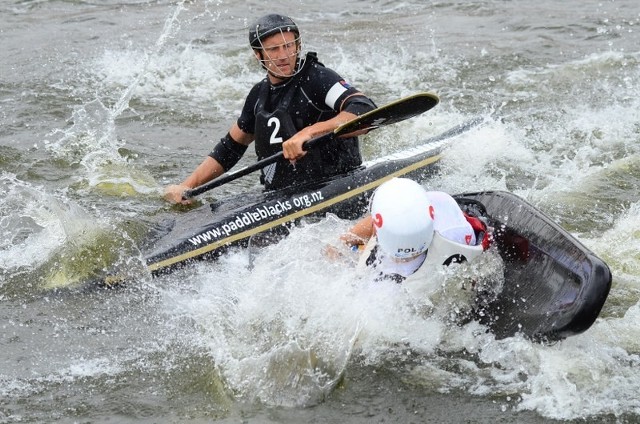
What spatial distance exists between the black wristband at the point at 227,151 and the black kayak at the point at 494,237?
58 cm

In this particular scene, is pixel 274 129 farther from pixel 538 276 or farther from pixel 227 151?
pixel 538 276

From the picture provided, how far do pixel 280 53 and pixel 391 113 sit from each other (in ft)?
2.97

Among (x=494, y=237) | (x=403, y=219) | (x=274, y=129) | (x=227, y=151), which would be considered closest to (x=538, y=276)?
(x=494, y=237)

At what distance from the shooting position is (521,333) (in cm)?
493

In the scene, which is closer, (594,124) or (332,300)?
(332,300)

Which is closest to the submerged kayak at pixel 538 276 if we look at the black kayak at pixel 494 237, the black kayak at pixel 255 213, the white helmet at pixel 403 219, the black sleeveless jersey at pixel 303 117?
the black kayak at pixel 494 237

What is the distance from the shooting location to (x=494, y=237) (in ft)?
17.6

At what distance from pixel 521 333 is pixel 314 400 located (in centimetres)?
118

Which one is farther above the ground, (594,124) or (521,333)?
(521,333)

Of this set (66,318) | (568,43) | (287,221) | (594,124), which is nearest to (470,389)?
(287,221)

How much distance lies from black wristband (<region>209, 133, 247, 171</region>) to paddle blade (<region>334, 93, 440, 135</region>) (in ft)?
4.08

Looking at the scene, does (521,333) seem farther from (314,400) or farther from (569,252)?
(314,400)

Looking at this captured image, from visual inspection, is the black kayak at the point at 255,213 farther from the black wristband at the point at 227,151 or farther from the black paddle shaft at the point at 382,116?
the black wristband at the point at 227,151

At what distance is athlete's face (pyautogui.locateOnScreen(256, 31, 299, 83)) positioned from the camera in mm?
6512
